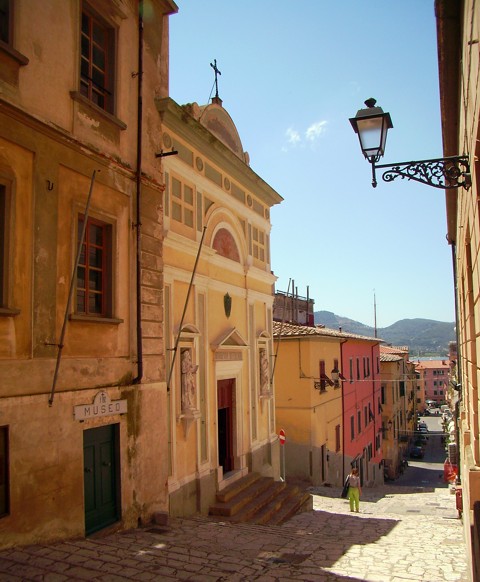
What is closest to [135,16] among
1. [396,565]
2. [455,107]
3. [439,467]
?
[455,107]

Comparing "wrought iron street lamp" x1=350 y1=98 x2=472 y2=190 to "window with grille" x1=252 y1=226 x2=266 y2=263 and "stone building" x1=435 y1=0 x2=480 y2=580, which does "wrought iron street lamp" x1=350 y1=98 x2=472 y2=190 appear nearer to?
"stone building" x1=435 y1=0 x2=480 y2=580

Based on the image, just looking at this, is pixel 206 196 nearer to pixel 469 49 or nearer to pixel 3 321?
pixel 3 321

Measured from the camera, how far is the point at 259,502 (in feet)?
44.7

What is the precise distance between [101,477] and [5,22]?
657 cm

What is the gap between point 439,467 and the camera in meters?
46.5

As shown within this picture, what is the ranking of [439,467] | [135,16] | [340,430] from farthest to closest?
[439,467]
[340,430]
[135,16]

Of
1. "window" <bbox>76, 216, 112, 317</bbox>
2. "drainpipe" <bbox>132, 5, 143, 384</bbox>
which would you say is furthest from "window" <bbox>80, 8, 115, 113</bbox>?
"window" <bbox>76, 216, 112, 317</bbox>

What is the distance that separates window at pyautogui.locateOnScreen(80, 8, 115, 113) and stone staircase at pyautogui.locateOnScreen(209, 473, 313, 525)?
28.4ft

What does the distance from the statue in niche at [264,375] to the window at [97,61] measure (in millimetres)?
9496

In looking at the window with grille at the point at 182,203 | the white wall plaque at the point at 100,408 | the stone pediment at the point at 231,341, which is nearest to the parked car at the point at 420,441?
the stone pediment at the point at 231,341

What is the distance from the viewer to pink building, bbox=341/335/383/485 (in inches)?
1135

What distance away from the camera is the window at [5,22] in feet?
23.7

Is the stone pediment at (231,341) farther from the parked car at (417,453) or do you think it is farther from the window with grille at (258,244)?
the parked car at (417,453)

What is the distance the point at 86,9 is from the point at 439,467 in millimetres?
46108
